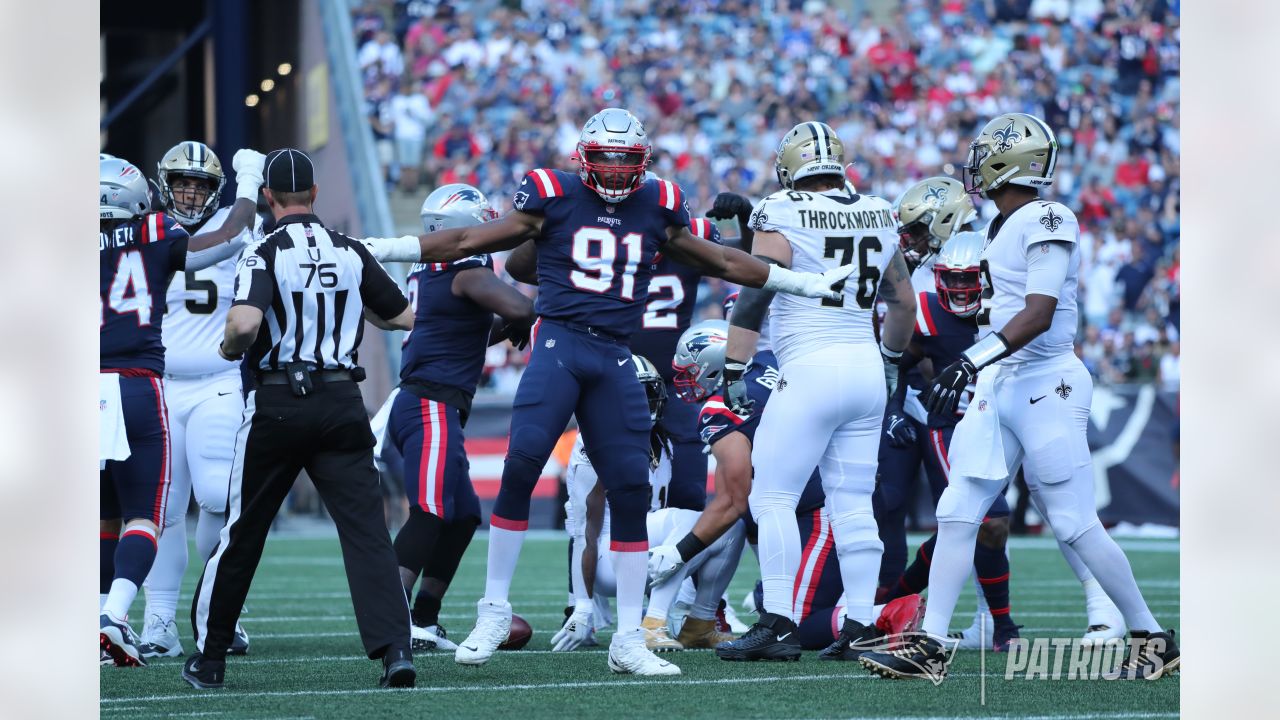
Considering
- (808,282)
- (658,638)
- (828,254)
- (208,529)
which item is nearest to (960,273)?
(828,254)

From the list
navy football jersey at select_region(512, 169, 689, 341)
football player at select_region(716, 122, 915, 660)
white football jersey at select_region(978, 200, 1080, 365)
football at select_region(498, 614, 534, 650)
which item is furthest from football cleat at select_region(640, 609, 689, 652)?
white football jersey at select_region(978, 200, 1080, 365)

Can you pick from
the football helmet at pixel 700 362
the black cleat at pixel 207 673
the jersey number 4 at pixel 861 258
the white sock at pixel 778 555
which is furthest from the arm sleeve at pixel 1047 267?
the black cleat at pixel 207 673

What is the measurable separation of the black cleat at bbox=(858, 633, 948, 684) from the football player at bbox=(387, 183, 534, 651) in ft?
6.54

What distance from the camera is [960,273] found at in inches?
262

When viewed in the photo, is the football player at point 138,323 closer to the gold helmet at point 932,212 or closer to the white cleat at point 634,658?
the white cleat at point 634,658

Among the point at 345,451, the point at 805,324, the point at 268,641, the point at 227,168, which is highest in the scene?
the point at 227,168

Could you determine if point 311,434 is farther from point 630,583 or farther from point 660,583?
point 660,583

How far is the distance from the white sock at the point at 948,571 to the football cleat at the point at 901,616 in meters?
0.57

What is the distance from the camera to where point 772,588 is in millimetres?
5867

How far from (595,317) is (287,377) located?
1114 millimetres

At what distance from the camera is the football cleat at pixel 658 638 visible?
6.19 meters
